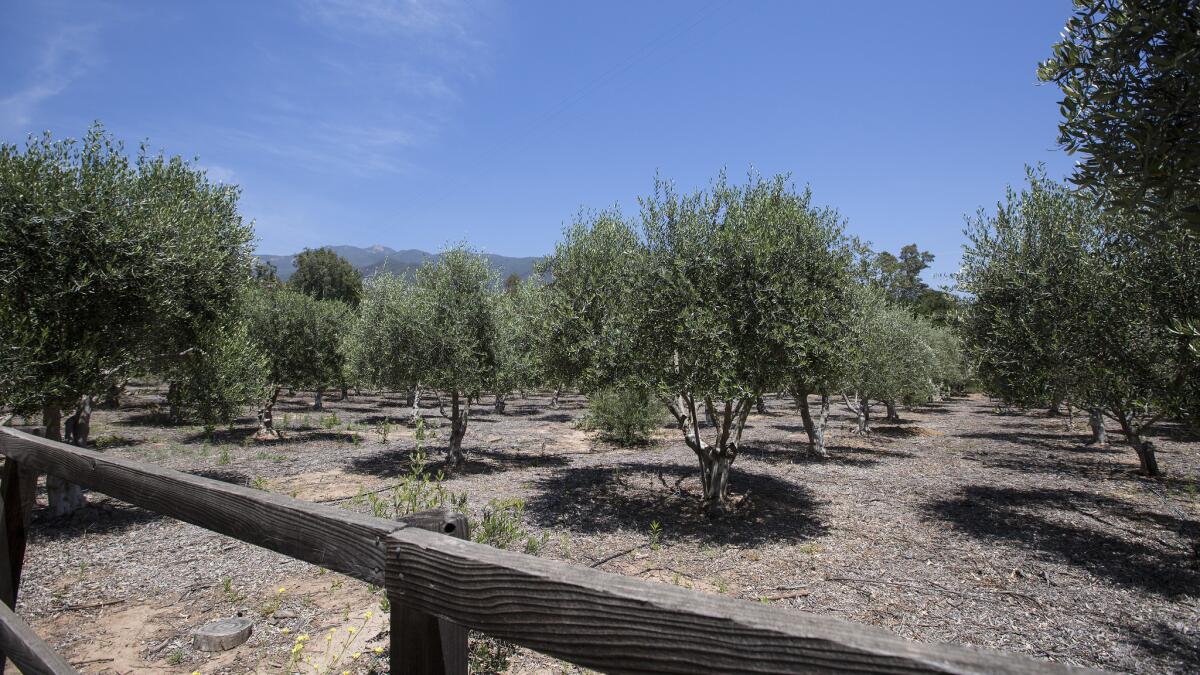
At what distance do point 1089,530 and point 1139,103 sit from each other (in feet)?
36.8

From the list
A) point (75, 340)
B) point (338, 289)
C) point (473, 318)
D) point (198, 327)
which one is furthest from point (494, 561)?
point (338, 289)

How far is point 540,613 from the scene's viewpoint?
145 centimetres

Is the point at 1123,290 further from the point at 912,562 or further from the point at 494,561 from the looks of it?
the point at 494,561

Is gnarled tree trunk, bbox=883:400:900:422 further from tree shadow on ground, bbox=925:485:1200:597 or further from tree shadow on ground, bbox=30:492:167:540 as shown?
tree shadow on ground, bbox=30:492:167:540

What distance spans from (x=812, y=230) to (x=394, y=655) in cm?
1267

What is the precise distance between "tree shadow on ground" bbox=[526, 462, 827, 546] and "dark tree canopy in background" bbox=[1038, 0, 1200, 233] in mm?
8918

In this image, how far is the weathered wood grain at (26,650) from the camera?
2561mm

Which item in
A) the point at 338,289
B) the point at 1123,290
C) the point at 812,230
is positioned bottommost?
the point at 1123,290

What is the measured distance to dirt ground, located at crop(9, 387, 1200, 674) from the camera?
7.68 metres

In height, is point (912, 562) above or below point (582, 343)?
below

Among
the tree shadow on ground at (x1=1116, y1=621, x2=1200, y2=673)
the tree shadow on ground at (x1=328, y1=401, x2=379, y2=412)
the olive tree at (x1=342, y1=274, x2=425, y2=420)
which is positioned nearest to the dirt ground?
the tree shadow on ground at (x1=1116, y1=621, x2=1200, y2=673)

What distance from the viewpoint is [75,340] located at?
37.7 feet

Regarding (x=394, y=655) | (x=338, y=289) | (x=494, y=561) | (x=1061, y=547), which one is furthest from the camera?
(x=338, y=289)

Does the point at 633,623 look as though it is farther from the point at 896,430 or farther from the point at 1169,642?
the point at 896,430
